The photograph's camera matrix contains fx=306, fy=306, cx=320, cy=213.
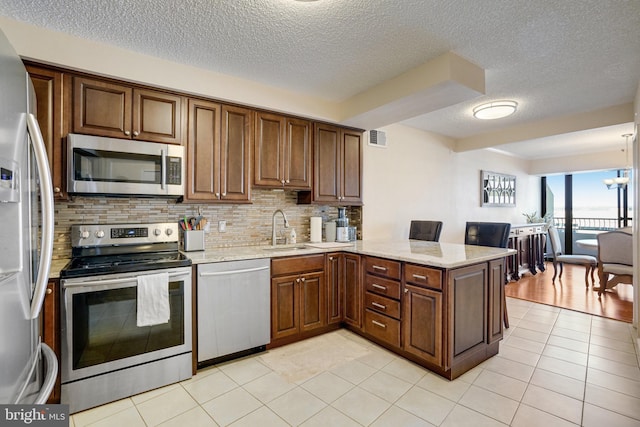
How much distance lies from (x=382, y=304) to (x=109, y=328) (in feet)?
6.91

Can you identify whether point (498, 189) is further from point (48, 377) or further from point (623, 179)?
point (48, 377)

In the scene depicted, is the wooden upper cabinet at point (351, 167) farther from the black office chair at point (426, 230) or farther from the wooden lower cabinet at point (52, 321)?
the wooden lower cabinet at point (52, 321)

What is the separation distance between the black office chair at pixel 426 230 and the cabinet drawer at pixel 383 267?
1.33 m

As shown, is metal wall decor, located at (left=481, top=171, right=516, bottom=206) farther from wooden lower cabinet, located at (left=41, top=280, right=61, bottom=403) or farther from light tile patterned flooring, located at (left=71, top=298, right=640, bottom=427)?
wooden lower cabinet, located at (left=41, top=280, right=61, bottom=403)

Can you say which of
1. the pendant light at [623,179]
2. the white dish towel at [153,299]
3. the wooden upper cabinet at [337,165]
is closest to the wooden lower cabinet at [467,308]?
the wooden upper cabinet at [337,165]

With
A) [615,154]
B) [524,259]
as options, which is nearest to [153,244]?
[524,259]

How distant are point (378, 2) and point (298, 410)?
8.48 feet

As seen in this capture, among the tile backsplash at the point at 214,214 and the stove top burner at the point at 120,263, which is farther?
the tile backsplash at the point at 214,214

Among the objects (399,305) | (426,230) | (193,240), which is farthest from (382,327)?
(193,240)

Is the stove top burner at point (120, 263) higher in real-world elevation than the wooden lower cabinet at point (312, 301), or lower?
higher

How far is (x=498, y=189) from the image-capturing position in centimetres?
616

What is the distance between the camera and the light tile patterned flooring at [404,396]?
188 centimetres

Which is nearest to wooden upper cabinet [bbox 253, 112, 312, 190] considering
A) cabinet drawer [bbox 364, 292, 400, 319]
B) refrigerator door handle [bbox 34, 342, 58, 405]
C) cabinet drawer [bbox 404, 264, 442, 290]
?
cabinet drawer [bbox 364, 292, 400, 319]

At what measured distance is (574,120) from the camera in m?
3.90
